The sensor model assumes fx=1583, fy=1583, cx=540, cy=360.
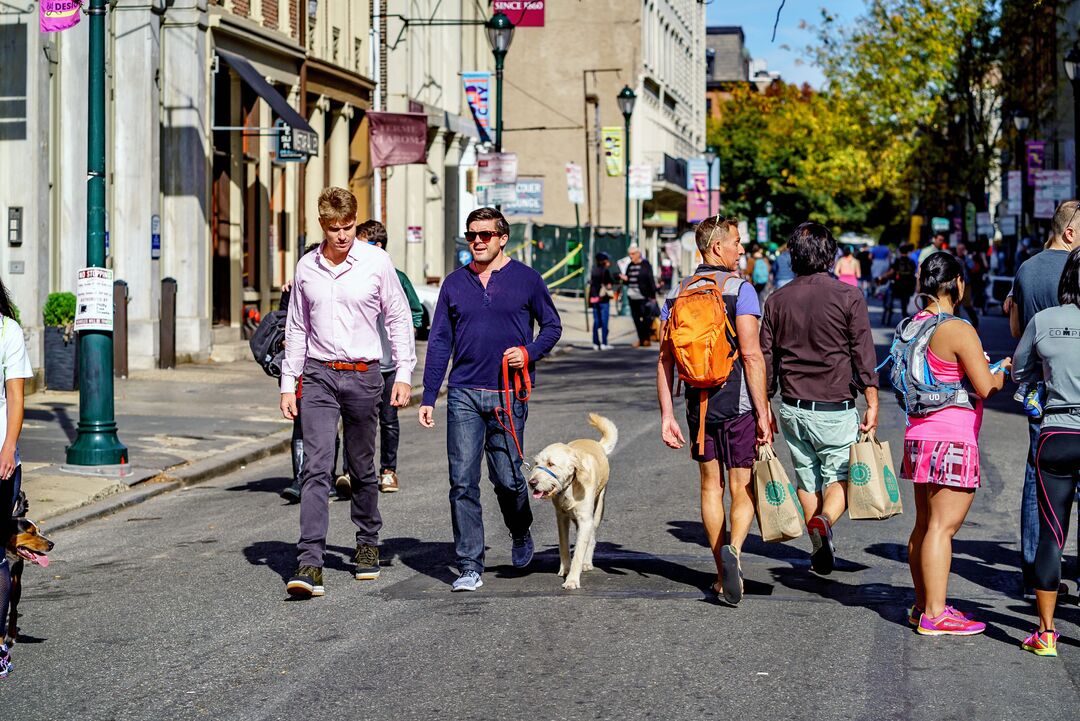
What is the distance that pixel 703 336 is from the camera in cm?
761

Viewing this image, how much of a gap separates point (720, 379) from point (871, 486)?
964mm

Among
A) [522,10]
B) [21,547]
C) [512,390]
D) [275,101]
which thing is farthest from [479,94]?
[21,547]

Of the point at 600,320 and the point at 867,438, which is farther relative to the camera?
the point at 600,320

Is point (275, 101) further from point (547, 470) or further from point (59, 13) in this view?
point (547, 470)

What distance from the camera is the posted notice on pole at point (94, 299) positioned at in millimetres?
12633

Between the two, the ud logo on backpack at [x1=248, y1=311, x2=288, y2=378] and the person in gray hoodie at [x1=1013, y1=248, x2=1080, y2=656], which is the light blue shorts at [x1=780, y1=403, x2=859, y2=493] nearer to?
the person in gray hoodie at [x1=1013, y1=248, x2=1080, y2=656]

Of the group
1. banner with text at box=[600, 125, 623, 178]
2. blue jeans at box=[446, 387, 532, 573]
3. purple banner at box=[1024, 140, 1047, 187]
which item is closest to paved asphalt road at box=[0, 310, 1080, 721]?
blue jeans at box=[446, 387, 532, 573]

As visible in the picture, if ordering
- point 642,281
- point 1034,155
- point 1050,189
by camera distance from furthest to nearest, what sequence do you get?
point 1034,155
point 1050,189
point 642,281

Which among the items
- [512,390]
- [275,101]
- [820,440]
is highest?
[275,101]

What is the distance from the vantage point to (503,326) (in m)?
8.15

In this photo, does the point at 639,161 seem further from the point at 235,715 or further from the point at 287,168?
the point at 235,715

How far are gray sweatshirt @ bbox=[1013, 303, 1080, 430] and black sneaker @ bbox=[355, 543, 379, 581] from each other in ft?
12.1

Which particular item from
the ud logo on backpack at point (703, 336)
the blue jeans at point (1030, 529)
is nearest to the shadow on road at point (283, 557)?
the ud logo on backpack at point (703, 336)

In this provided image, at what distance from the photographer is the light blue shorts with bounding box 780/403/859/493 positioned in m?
8.15
